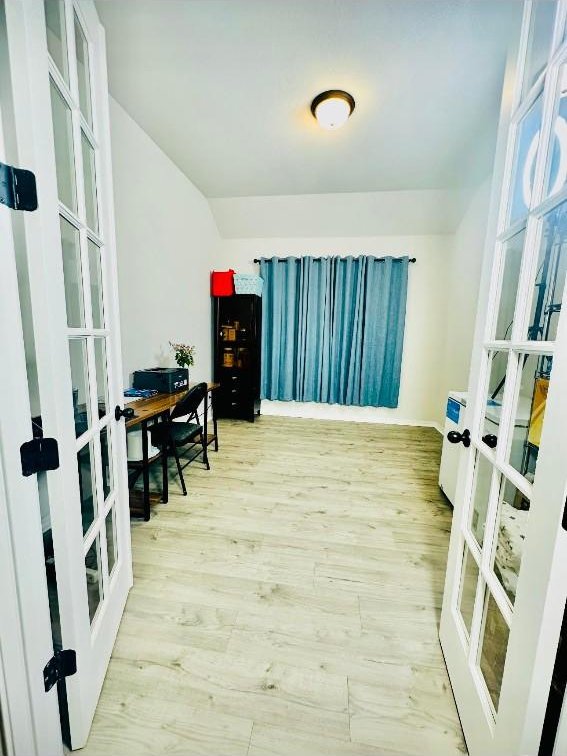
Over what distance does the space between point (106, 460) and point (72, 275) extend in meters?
0.69

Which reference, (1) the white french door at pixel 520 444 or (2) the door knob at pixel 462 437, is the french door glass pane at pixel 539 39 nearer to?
(1) the white french door at pixel 520 444

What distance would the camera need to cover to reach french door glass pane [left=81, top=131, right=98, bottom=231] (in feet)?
3.27

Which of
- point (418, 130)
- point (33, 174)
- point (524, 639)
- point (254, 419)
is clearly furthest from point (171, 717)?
point (418, 130)

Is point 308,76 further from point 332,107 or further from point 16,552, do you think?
point 16,552

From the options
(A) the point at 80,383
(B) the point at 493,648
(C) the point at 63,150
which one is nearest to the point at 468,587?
(B) the point at 493,648

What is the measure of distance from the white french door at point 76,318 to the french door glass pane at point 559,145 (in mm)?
1215

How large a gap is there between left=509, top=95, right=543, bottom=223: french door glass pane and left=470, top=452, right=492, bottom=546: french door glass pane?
778 mm

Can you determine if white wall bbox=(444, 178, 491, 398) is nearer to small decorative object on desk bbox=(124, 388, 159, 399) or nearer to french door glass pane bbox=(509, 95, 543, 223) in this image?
french door glass pane bbox=(509, 95, 543, 223)

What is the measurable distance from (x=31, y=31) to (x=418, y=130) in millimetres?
2588

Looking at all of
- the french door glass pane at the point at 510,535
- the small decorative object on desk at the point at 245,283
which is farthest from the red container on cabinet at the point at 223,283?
the french door glass pane at the point at 510,535

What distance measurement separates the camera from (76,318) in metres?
0.93

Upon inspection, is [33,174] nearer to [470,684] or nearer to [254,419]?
[470,684]

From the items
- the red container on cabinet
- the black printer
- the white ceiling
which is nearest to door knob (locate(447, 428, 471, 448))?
the white ceiling

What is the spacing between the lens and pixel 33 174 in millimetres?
645
